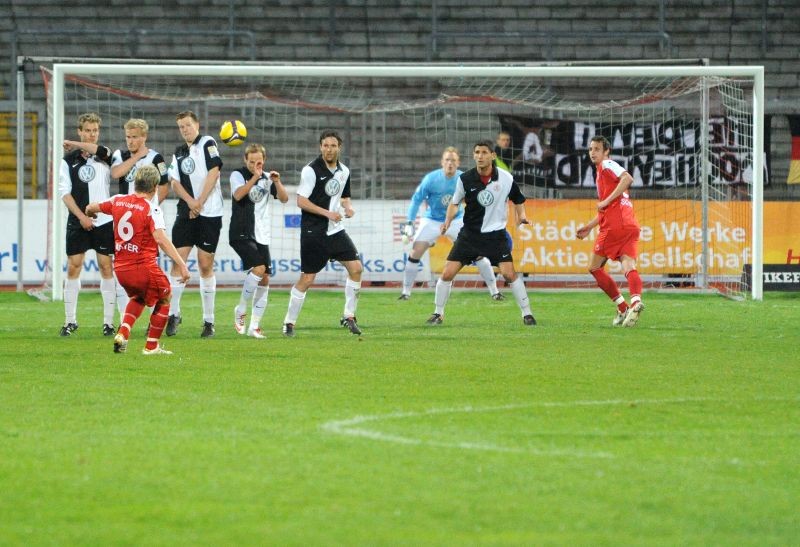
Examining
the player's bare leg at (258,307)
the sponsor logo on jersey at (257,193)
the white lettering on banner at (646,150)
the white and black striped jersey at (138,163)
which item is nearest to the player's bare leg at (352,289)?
the player's bare leg at (258,307)

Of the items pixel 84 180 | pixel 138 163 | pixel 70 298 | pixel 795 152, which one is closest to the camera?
pixel 138 163

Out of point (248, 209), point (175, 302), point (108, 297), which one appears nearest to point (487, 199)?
point (248, 209)

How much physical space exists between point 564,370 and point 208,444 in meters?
4.11

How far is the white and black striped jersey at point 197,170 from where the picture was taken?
44.0 ft

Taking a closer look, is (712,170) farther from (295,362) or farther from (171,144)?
(295,362)

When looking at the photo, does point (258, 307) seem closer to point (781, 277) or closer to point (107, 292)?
point (107, 292)

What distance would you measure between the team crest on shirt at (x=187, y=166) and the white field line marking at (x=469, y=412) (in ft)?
20.0

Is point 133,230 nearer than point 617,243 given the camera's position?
Yes

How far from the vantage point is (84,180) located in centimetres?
1372

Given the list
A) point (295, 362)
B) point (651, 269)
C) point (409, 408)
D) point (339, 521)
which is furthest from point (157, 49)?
point (339, 521)

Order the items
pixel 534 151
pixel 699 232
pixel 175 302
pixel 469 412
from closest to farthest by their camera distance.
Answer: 1. pixel 469 412
2. pixel 175 302
3. pixel 699 232
4. pixel 534 151

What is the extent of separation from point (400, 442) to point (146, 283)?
4847 mm

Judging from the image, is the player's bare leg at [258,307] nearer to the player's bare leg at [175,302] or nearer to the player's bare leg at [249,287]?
the player's bare leg at [249,287]

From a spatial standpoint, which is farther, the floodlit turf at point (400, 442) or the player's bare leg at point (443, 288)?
the player's bare leg at point (443, 288)
